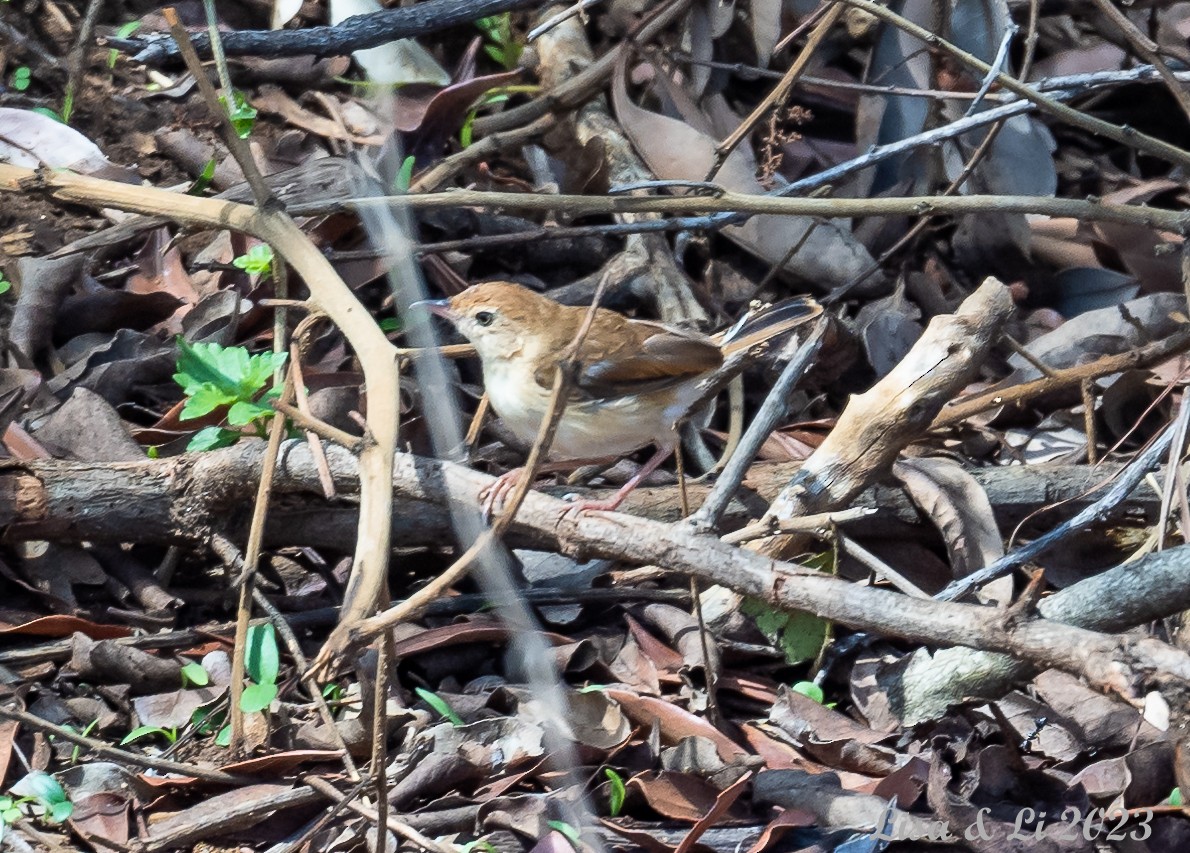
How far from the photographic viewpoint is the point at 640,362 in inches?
157

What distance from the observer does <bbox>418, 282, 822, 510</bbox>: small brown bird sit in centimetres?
396

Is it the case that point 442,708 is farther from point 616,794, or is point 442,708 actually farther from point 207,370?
point 207,370

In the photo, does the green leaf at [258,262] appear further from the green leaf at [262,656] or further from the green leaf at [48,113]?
the green leaf at [262,656]

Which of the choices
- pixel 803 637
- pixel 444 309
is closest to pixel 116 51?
pixel 444 309

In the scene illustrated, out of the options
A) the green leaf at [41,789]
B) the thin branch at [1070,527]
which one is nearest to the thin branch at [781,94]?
the thin branch at [1070,527]

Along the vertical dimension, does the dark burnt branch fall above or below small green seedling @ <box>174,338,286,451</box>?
above

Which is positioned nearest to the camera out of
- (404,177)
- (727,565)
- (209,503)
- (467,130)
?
(727,565)

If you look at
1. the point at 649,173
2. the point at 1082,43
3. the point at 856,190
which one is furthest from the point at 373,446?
the point at 1082,43

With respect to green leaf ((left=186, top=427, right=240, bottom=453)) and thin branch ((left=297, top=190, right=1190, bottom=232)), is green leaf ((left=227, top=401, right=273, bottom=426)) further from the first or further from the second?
thin branch ((left=297, top=190, right=1190, bottom=232))

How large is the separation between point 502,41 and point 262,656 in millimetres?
3619

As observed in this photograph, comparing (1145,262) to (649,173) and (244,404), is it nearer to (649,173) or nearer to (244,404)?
(649,173)

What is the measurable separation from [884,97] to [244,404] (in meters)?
3.58

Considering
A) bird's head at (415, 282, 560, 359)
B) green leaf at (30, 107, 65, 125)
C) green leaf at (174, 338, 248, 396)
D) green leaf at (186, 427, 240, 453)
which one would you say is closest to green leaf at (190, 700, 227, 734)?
green leaf at (186, 427, 240, 453)

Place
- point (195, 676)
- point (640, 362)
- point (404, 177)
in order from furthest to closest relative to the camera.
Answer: point (404, 177) → point (640, 362) → point (195, 676)
